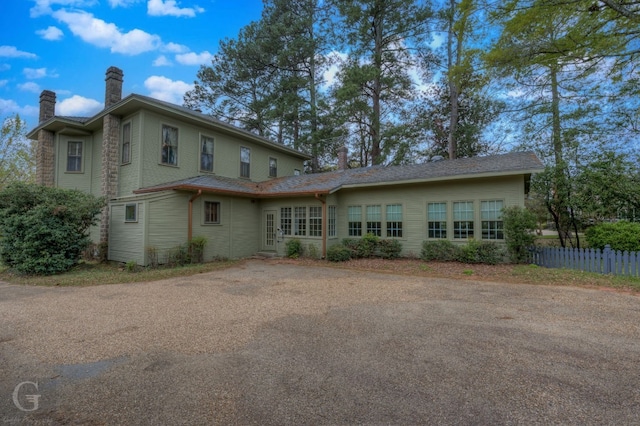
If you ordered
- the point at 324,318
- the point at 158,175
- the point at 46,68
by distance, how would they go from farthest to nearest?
1. the point at 46,68
2. the point at 158,175
3. the point at 324,318

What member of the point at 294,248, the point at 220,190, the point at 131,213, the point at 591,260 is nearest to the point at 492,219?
the point at 591,260

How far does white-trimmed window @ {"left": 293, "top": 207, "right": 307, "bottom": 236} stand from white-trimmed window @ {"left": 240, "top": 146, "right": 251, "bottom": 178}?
4.33 m

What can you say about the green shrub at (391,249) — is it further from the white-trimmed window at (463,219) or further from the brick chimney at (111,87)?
the brick chimney at (111,87)

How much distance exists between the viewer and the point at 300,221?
12.8 metres

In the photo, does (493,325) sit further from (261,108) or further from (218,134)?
(261,108)

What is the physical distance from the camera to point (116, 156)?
11.6 m

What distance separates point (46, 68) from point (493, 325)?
78.9ft

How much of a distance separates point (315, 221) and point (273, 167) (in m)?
6.55

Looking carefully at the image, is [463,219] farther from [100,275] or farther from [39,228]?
[39,228]

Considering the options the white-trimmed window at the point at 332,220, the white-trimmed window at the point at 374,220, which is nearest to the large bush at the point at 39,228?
the white-trimmed window at the point at 332,220

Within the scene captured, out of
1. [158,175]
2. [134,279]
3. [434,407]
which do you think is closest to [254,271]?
[134,279]

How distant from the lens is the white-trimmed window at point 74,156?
13.3 m

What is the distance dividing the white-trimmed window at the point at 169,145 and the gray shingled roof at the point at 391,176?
3.29ft

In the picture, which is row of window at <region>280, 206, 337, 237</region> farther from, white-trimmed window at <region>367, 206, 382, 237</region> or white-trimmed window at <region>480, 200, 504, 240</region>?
white-trimmed window at <region>480, 200, 504, 240</region>
